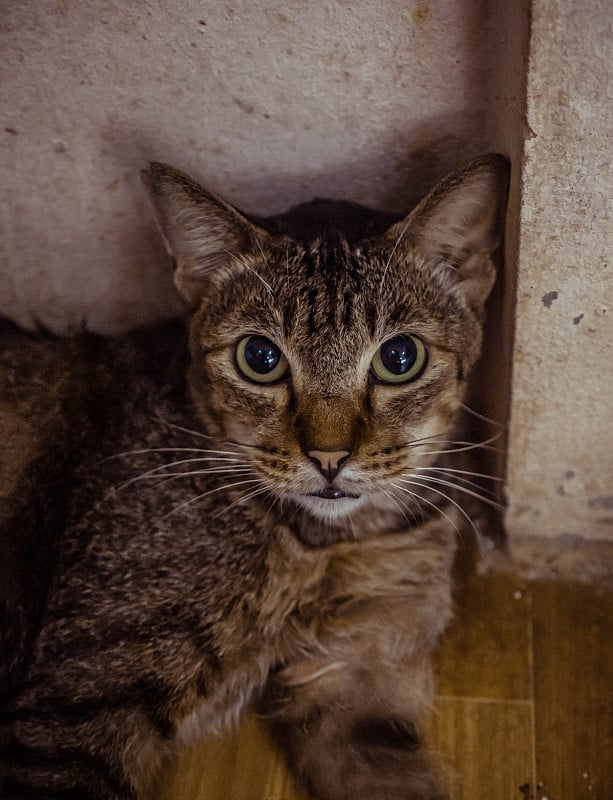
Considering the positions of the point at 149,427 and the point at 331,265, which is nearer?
the point at 331,265

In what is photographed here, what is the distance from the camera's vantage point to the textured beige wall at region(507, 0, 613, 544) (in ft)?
3.82

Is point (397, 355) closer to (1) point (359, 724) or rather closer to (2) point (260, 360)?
(2) point (260, 360)

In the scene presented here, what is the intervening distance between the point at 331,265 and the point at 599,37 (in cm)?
53

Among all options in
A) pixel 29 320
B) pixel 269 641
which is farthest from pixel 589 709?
pixel 29 320

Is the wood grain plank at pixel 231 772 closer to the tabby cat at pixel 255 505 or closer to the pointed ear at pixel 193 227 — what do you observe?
the tabby cat at pixel 255 505

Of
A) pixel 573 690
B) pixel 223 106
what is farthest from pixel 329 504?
pixel 223 106

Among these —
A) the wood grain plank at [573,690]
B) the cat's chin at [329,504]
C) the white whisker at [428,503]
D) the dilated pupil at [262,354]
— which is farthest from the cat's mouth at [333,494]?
the wood grain plank at [573,690]

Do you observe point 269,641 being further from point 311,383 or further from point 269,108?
point 269,108

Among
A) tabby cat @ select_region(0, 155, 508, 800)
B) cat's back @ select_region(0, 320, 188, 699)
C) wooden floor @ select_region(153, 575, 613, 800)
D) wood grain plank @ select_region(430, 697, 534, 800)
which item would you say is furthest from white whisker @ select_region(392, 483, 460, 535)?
cat's back @ select_region(0, 320, 188, 699)

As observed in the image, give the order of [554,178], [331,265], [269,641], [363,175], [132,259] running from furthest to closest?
[132,259] < [363,175] < [269,641] < [331,265] < [554,178]

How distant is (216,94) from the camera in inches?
60.3

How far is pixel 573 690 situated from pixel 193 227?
1.17 metres

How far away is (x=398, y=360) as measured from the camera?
1361 millimetres

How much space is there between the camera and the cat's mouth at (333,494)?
1.32m
